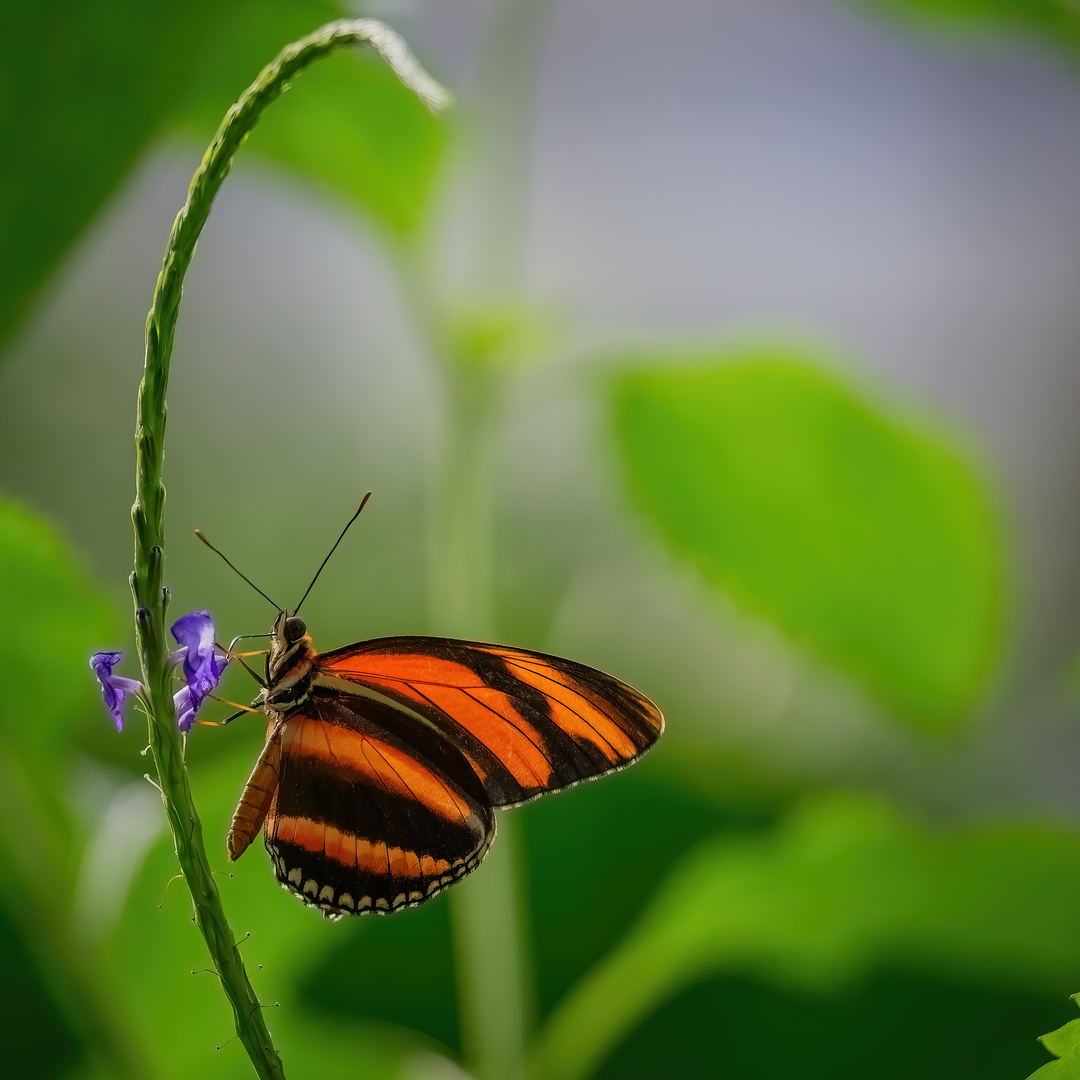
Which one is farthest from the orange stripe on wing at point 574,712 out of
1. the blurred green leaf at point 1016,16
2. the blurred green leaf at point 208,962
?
the blurred green leaf at point 1016,16

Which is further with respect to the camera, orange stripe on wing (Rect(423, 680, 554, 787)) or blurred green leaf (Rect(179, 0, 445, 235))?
blurred green leaf (Rect(179, 0, 445, 235))

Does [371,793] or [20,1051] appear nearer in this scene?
[371,793]

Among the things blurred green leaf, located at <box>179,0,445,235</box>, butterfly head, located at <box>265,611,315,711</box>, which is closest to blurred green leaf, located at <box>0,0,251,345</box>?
blurred green leaf, located at <box>179,0,445,235</box>

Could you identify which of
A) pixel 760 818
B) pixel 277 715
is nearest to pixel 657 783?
pixel 760 818

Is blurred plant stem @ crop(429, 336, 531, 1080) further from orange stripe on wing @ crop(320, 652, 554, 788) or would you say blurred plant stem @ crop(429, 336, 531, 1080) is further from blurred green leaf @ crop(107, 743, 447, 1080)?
orange stripe on wing @ crop(320, 652, 554, 788)

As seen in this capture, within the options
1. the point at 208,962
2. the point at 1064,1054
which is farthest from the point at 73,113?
the point at 1064,1054

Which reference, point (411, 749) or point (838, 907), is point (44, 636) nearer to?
point (411, 749)

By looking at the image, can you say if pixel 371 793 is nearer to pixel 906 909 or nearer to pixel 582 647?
pixel 906 909
